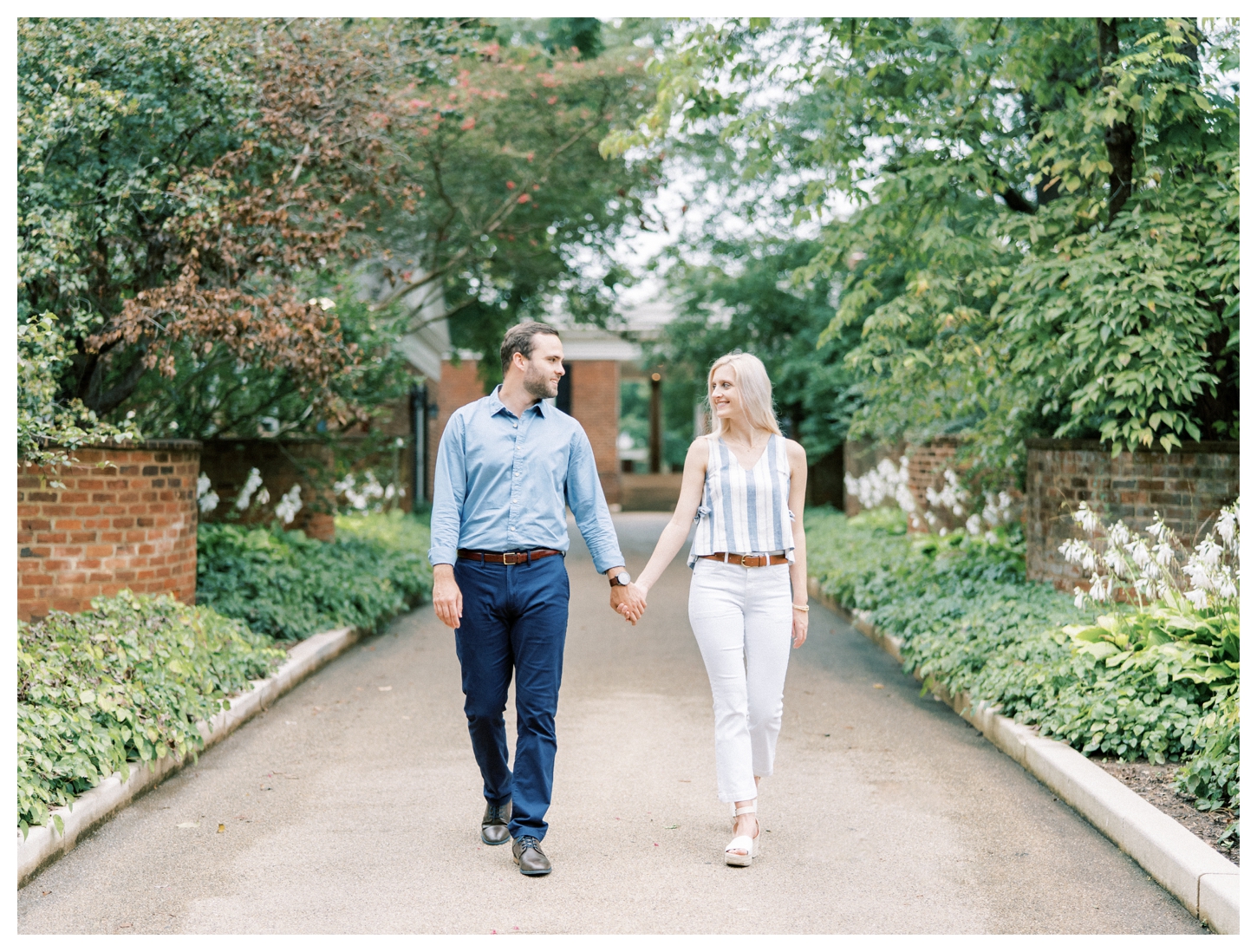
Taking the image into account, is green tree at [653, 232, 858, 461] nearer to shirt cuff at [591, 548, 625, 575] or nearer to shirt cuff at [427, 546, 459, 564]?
Result: shirt cuff at [591, 548, 625, 575]

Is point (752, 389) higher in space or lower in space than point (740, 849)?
higher

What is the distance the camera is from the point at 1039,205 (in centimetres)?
857

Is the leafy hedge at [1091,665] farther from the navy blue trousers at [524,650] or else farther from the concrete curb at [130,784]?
the concrete curb at [130,784]

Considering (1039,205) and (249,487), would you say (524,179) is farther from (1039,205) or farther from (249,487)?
(1039,205)

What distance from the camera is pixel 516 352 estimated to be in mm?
4309

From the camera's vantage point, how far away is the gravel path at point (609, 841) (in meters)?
3.76

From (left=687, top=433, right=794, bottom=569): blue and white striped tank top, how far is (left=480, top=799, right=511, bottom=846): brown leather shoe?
4.01 ft

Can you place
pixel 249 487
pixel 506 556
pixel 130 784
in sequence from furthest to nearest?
1. pixel 249 487
2. pixel 130 784
3. pixel 506 556

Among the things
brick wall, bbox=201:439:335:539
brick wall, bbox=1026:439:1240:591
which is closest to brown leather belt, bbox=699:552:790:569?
brick wall, bbox=1026:439:1240:591

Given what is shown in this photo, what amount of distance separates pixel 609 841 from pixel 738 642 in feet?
3.12

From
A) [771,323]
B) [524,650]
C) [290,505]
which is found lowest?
[524,650]

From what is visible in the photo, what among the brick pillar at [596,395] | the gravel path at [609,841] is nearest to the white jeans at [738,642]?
the gravel path at [609,841]

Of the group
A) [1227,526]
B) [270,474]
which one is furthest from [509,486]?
[270,474]

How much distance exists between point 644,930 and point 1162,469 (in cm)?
576
